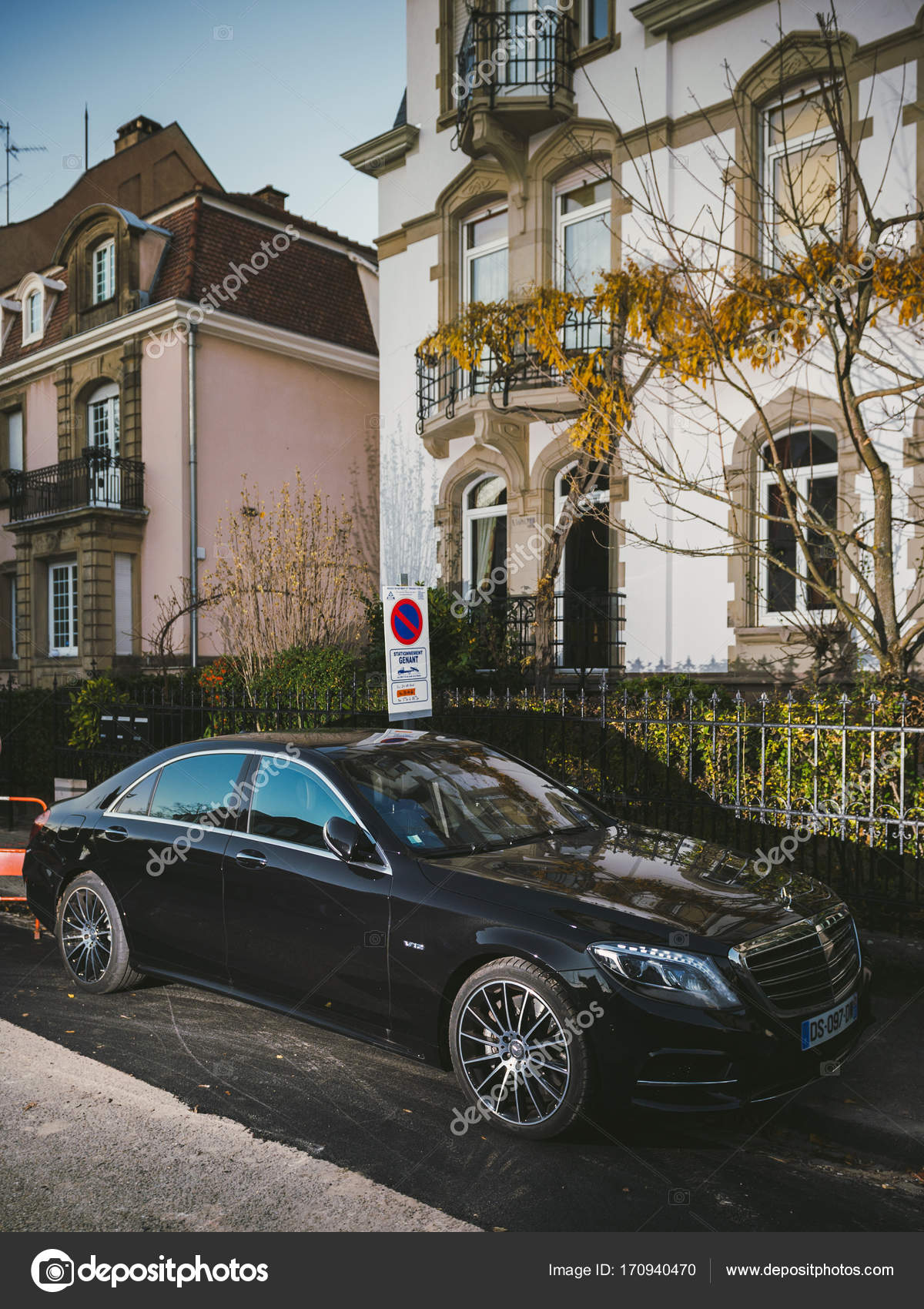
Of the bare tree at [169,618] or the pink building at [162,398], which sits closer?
the bare tree at [169,618]

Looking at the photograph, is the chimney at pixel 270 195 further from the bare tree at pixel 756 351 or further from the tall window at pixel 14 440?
the bare tree at pixel 756 351

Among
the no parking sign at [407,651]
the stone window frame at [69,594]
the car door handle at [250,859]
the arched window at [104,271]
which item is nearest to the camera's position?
the car door handle at [250,859]

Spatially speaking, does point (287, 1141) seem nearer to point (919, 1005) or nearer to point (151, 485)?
point (919, 1005)

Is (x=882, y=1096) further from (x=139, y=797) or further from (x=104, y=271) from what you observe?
(x=104, y=271)

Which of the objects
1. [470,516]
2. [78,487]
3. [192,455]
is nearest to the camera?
[470,516]

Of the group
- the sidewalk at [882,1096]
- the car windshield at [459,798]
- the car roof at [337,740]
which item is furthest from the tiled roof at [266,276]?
the sidewalk at [882,1096]

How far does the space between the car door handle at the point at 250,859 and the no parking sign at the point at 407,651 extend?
2.51 metres

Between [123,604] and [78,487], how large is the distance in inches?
126

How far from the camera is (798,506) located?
12.4m

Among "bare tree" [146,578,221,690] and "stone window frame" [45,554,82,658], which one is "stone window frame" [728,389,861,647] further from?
"stone window frame" [45,554,82,658]

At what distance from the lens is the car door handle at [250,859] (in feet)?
17.1

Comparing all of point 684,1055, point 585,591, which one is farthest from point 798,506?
point 684,1055

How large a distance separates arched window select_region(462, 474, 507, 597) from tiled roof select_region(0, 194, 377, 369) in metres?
9.05
